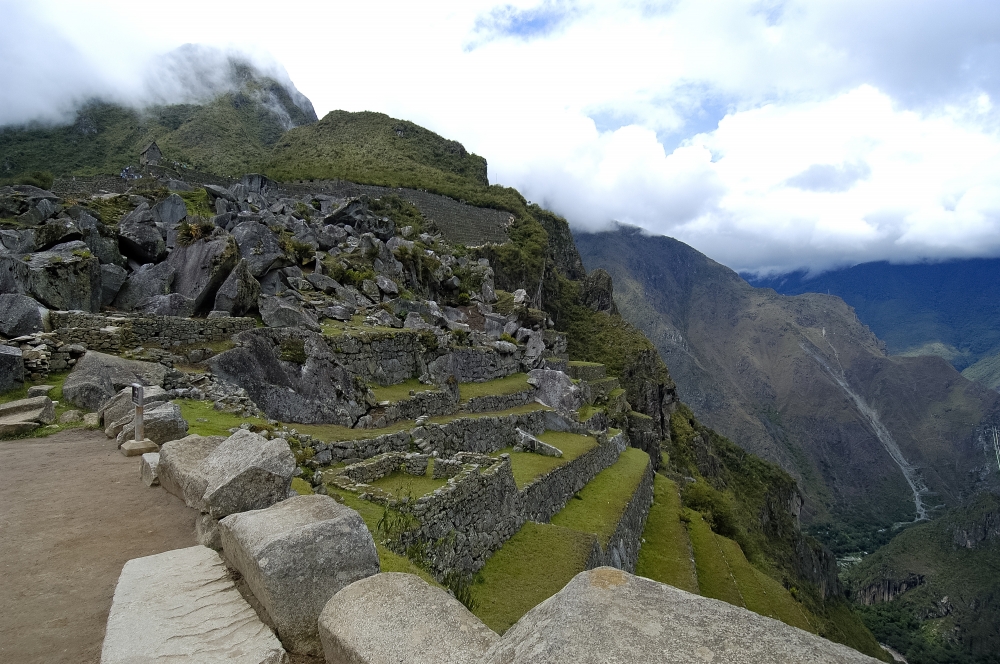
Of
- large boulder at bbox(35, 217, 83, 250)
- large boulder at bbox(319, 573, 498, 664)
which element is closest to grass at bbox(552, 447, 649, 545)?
large boulder at bbox(319, 573, 498, 664)

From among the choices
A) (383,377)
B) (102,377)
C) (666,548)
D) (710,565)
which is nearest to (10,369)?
(102,377)

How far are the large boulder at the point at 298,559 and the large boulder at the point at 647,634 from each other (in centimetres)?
158

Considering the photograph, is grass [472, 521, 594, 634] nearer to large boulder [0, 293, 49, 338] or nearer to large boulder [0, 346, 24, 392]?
large boulder [0, 346, 24, 392]

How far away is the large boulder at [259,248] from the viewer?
18672mm

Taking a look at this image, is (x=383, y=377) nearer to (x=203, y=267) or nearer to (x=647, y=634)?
(x=203, y=267)

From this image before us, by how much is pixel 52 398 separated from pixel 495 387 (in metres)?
14.5

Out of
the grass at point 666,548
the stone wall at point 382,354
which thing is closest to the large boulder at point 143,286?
the stone wall at point 382,354

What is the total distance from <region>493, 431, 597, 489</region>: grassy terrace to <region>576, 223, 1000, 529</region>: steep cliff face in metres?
126

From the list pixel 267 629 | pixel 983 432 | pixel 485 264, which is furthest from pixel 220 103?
pixel 983 432

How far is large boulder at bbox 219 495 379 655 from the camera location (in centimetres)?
329

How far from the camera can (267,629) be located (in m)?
3.29

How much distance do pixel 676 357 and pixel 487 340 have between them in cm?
13767

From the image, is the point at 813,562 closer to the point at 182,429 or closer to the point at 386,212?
the point at 386,212

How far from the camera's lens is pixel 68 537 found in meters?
4.87
